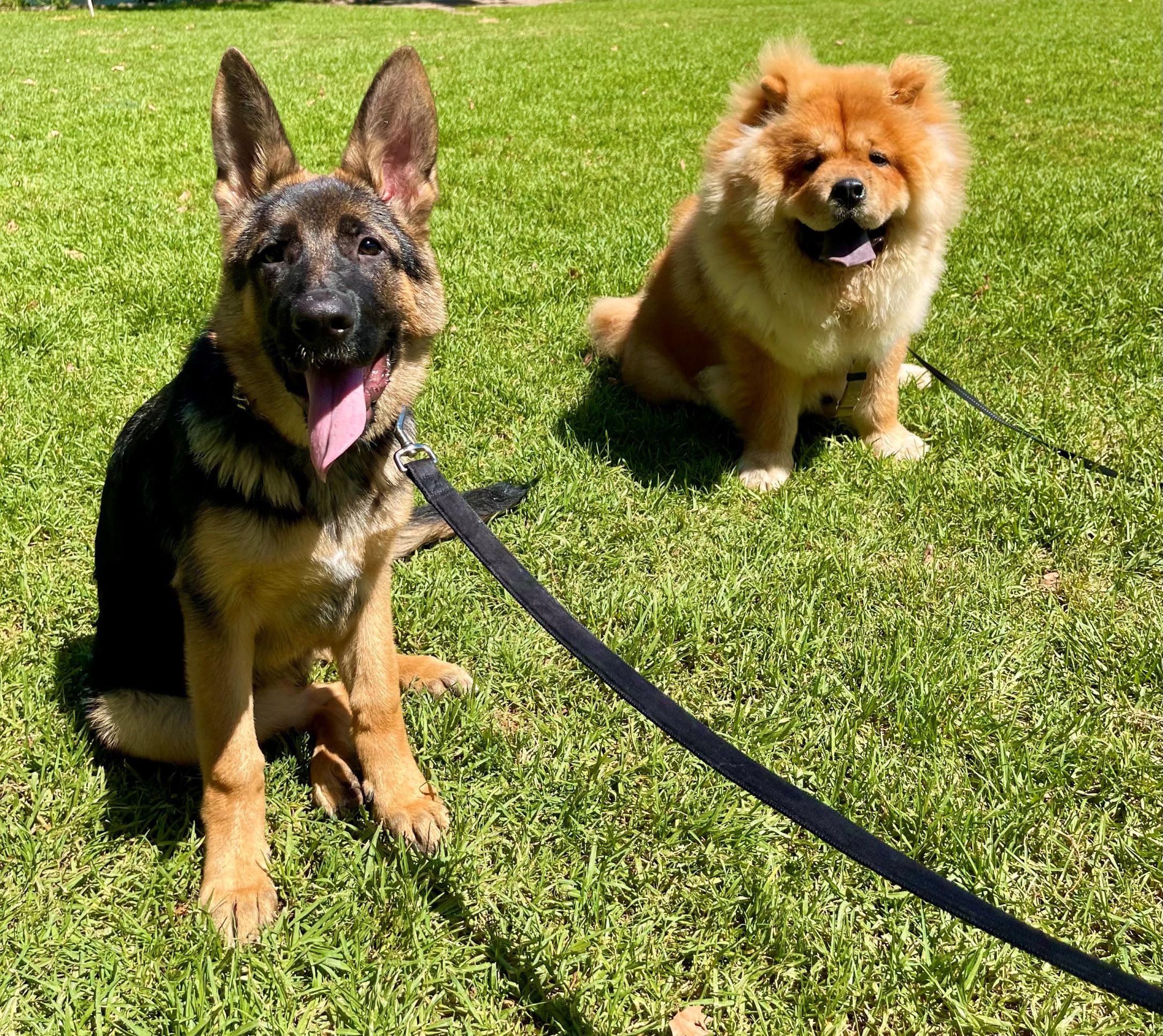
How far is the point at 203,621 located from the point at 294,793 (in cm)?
73

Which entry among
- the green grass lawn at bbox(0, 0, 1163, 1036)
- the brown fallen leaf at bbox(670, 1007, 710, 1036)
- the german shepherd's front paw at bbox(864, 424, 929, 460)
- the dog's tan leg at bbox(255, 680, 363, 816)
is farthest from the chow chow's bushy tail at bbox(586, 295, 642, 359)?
the brown fallen leaf at bbox(670, 1007, 710, 1036)

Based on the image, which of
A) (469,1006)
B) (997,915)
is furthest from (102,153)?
(997,915)

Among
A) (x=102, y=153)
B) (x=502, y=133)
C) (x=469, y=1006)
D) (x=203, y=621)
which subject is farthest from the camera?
(x=502, y=133)

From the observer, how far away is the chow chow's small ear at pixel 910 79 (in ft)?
13.3

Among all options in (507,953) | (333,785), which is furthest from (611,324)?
(507,953)

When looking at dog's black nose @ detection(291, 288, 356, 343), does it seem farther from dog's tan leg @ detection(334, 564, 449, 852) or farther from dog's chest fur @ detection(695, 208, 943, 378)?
dog's chest fur @ detection(695, 208, 943, 378)

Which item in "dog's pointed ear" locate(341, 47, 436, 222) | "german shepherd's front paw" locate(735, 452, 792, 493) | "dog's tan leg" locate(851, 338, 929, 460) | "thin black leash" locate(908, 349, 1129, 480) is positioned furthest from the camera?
"dog's tan leg" locate(851, 338, 929, 460)

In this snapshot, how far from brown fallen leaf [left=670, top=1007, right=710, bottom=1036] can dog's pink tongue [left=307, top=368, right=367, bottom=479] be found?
5.67 feet

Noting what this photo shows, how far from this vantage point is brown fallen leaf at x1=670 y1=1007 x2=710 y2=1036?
6.93 feet

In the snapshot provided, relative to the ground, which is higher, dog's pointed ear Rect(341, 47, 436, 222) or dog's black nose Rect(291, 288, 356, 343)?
dog's pointed ear Rect(341, 47, 436, 222)

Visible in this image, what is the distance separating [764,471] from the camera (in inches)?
175

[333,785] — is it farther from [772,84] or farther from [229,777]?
[772,84]

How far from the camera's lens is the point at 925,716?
9.75 ft

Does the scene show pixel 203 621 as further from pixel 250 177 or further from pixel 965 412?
pixel 965 412
